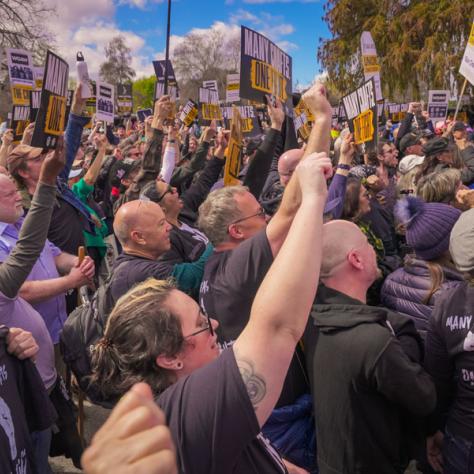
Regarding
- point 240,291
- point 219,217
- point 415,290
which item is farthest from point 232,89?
point 240,291

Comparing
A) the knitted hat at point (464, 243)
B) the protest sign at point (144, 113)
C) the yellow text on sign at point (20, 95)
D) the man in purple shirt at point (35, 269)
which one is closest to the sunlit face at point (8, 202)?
the man in purple shirt at point (35, 269)

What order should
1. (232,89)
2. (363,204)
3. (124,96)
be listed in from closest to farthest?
(363,204) < (232,89) < (124,96)

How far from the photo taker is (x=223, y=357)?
48.8 inches

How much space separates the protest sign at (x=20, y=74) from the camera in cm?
667

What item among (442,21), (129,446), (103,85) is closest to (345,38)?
(442,21)

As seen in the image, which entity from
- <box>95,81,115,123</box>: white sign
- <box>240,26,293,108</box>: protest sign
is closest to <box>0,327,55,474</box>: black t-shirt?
<box>240,26,293,108</box>: protest sign

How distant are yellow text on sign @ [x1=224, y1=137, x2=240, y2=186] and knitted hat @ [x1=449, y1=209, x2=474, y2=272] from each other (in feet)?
8.06

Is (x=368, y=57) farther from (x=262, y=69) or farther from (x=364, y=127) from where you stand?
(x=262, y=69)

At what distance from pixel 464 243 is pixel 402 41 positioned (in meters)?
26.8

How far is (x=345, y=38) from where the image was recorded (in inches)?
1148

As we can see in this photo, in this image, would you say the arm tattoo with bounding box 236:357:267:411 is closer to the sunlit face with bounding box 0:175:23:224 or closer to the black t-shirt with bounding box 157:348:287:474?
the black t-shirt with bounding box 157:348:287:474

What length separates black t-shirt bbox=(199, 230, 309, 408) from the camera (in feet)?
7.00

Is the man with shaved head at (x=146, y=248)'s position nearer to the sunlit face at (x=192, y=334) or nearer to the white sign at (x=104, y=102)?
the sunlit face at (x=192, y=334)

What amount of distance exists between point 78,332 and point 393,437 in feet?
4.89
